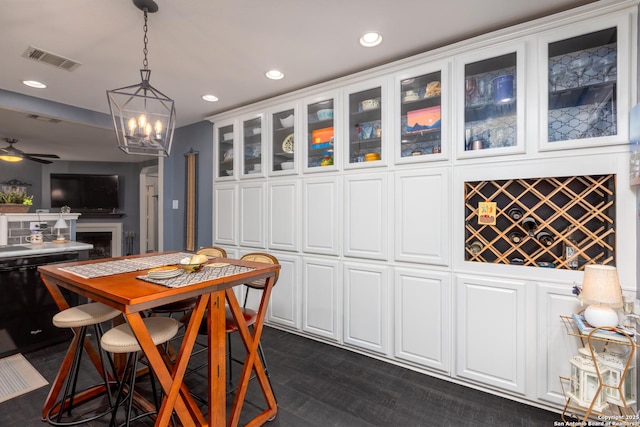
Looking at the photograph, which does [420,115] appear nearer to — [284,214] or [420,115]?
[420,115]

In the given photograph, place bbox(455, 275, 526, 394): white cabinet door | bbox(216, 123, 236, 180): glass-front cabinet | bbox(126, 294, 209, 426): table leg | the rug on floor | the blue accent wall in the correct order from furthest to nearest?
the blue accent wall
bbox(216, 123, 236, 180): glass-front cabinet
the rug on floor
bbox(455, 275, 526, 394): white cabinet door
bbox(126, 294, 209, 426): table leg

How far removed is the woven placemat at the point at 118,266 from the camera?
5.33ft

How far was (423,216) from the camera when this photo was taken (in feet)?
7.37

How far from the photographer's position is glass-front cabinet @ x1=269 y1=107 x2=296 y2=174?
9.92 feet

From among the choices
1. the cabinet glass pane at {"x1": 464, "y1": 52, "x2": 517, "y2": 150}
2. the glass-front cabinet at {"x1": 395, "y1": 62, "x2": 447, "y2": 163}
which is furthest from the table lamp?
the glass-front cabinet at {"x1": 395, "y1": 62, "x2": 447, "y2": 163}

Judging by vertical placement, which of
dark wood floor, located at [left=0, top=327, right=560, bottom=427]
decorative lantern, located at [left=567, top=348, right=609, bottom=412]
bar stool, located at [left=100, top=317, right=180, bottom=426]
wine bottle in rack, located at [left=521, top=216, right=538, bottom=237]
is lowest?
dark wood floor, located at [left=0, top=327, right=560, bottom=427]

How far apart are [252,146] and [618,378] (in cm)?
331

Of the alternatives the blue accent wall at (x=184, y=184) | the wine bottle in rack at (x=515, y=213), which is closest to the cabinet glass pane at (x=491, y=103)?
the wine bottle in rack at (x=515, y=213)

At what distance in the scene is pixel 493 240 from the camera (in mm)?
2074

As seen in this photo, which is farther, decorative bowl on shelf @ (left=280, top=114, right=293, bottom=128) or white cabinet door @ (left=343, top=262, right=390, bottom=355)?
decorative bowl on shelf @ (left=280, top=114, right=293, bottom=128)

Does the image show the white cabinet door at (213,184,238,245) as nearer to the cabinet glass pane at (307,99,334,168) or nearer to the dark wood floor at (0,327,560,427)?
the cabinet glass pane at (307,99,334,168)

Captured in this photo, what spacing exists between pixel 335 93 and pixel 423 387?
2435 millimetres

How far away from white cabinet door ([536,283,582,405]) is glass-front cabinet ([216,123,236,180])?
311cm

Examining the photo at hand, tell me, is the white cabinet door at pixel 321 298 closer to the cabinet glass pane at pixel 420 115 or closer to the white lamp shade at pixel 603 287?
the cabinet glass pane at pixel 420 115
